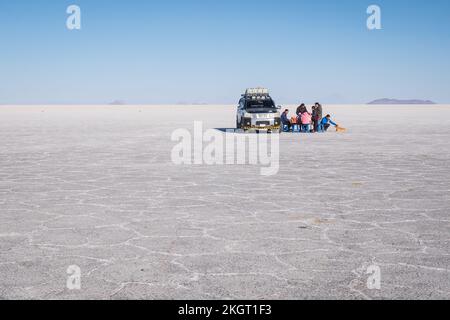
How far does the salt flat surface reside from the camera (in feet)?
14.5

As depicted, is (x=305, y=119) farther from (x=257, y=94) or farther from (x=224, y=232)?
(x=224, y=232)

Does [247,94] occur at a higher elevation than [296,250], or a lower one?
higher

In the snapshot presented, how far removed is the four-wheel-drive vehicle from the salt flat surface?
13.9 m

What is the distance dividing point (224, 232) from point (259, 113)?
19941mm

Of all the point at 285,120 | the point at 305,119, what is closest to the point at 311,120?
the point at 305,119

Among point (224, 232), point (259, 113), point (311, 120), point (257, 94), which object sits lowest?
point (224, 232)

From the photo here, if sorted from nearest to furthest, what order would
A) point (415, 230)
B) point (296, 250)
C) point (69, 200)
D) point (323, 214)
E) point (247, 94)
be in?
point (296, 250)
point (415, 230)
point (323, 214)
point (69, 200)
point (247, 94)

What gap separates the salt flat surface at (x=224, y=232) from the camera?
173 inches

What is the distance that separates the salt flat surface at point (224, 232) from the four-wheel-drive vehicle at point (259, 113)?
13.9m

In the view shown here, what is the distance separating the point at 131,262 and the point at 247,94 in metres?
23.6

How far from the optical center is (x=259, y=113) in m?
25.8

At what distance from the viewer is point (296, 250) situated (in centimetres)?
541
